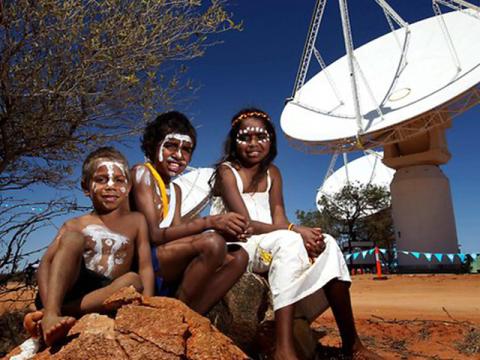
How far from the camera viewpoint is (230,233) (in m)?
2.64

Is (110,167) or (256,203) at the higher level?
(110,167)

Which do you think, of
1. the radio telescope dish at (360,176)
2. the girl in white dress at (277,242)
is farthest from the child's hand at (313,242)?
the radio telescope dish at (360,176)

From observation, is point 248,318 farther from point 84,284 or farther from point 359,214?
point 359,214

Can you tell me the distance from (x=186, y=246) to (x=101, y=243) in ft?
1.53

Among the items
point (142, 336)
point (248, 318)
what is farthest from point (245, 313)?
point (142, 336)

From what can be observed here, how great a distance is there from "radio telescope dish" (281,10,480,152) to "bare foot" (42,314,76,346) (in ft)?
46.3

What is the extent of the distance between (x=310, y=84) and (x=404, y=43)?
13.6ft

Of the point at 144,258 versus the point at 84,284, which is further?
the point at 144,258

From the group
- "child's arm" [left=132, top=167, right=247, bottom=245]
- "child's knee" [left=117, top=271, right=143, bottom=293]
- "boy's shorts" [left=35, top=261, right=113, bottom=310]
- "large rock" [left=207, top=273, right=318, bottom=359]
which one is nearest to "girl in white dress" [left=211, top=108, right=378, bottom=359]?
"child's arm" [left=132, top=167, right=247, bottom=245]

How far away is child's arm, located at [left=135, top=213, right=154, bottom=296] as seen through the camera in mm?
2402

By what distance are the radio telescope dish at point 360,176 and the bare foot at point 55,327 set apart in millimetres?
29213

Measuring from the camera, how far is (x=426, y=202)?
20.2 m

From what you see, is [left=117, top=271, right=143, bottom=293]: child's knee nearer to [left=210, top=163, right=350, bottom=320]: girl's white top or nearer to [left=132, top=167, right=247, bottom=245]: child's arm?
[left=132, top=167, right=247, bottom=245]: child's arm

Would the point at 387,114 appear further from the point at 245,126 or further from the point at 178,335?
the point at 178,335
